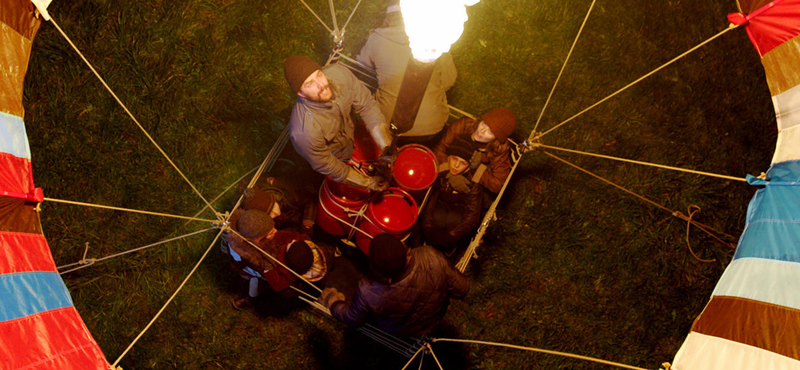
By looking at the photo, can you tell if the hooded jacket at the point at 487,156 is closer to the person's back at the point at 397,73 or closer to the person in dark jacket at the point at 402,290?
the person's back at the point at 397,73

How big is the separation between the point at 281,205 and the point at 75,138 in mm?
2114

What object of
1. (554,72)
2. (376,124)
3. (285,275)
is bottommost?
(285,275)

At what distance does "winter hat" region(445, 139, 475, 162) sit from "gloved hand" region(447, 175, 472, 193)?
218 millimetres

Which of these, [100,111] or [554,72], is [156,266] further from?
[554,72]

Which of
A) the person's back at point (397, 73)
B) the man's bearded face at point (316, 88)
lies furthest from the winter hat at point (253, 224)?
the person's back at point (397, 73)

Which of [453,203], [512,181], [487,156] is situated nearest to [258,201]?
[453,203]

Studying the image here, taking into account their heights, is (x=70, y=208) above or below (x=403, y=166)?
below

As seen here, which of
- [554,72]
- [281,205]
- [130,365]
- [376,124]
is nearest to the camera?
[376,124]

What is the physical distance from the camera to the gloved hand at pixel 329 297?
303cm

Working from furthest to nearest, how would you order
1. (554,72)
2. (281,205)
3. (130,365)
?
1. (554,72)
2. (130,365)
3. (281,205)

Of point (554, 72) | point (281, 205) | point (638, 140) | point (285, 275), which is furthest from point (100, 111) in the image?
point (638, 140)

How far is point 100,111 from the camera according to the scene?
150 inches

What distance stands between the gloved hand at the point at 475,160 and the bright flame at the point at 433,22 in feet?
6.07

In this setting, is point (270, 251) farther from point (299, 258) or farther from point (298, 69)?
point (298, 69)
